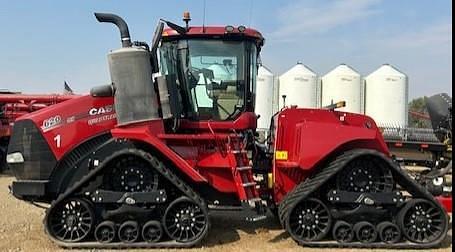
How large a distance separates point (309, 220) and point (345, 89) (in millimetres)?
19134

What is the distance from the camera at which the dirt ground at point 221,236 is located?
6.62 metres

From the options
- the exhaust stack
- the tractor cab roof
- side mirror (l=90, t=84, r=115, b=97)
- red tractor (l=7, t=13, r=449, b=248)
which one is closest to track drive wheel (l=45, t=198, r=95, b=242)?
red tractor (l=7, t=13, r=449, b=248)

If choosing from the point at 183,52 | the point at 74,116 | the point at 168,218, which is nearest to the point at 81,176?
the point at 74,116

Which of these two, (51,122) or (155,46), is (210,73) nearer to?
(155,46)

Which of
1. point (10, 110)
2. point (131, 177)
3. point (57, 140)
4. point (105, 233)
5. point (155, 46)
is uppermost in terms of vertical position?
point (155, 46)

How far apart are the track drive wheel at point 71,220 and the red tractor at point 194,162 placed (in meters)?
0.01

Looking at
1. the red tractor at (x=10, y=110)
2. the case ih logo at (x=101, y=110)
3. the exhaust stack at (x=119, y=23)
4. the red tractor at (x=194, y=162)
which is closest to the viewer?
the red tractor at (x=194, y=162)

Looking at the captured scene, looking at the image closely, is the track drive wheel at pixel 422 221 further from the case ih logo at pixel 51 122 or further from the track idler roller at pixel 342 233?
the case ih logo at pixel 51 122

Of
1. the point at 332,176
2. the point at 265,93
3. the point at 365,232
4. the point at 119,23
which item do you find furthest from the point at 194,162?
the point at 265,93

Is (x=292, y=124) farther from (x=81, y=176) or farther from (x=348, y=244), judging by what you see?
(x=81, y=176)

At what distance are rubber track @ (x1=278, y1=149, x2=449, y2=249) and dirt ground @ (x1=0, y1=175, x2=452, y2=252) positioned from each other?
0.85 feet

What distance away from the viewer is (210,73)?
722 centimetres

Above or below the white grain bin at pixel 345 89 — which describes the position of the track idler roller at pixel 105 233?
below

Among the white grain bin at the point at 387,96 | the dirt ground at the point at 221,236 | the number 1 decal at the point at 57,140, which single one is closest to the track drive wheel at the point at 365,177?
the dirt ground at the point at 221,236
